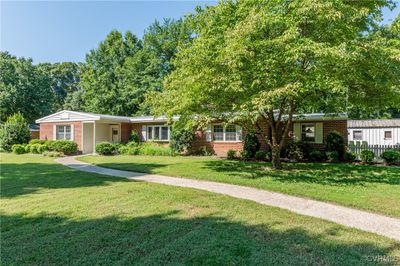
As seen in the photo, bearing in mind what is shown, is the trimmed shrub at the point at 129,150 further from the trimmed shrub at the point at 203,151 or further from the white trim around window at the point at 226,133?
the white trim around window at the point at 226,133

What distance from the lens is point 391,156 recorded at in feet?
41.8

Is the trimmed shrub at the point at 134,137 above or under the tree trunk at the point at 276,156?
above

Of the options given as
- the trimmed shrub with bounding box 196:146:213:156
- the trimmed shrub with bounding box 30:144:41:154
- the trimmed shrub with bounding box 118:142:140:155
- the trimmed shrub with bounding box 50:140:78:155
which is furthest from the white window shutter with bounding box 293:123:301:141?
the trimmed shrub with bounding box 30:144:41:154

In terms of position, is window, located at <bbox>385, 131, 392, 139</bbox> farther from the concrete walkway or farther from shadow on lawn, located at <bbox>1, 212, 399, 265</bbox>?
shadow on lawn, located at <bbox>1, 212, 399, 265</bbox>

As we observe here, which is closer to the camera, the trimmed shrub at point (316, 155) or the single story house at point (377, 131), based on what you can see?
the trimmed shrub at point (316, 155)

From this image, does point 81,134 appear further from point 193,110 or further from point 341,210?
point 341,210

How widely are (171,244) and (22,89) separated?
3615 centimetres

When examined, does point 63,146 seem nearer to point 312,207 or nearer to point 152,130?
point 152,130

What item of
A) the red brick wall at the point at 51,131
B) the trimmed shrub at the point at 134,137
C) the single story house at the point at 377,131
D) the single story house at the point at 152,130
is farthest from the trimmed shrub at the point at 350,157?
the red brick wall at the point at 51,131

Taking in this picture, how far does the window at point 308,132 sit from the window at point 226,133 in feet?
12.9

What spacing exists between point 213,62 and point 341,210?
565 cm

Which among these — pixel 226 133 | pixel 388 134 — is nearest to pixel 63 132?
pixel 226 133

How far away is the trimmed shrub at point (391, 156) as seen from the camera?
41.6 feet

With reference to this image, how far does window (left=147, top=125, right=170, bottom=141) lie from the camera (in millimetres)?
20172
